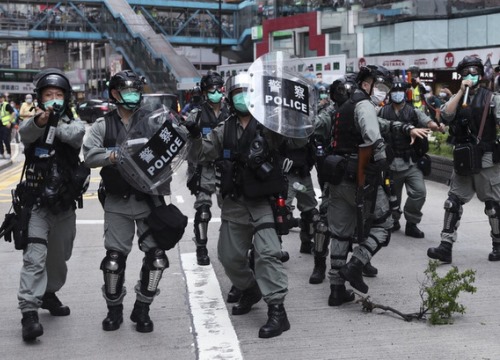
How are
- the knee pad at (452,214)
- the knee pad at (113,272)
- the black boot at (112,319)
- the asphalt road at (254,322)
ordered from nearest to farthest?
the asphalt road at (254,322) < the knee pad at (113,272) < the black boot at (112,319) < the knee pad at (452,214)

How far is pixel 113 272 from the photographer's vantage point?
5430 millimetres

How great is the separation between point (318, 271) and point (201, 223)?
4.92 ft

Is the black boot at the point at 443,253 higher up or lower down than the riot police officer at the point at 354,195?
lower down

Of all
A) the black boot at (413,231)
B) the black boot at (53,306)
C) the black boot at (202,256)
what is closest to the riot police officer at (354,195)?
the black boot at (202,256)

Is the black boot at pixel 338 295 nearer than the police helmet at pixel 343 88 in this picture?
Yes

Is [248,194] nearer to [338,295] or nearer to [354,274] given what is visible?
[354,274]

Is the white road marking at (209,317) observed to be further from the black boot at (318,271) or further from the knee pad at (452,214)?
the knee pad at (452,214)

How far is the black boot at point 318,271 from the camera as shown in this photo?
694cm

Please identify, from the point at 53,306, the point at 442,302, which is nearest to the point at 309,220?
the point at 442,302

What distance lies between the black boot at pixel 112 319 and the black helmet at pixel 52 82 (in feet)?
4.99

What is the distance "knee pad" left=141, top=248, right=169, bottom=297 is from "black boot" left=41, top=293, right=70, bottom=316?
83 centimetres

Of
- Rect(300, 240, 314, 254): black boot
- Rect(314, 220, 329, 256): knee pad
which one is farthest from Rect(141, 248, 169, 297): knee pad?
Rect(300, 240, 314, 254): black boot

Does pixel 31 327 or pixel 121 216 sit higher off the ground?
pixel 121 216

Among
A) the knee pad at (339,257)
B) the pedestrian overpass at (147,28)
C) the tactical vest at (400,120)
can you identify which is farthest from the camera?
the pedestrian overpass at (147,28)
